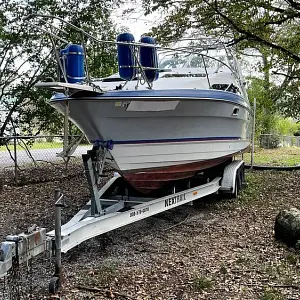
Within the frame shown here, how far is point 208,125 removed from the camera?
587 cm

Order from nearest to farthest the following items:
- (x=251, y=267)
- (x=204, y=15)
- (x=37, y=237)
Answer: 1. (x=37, y=237)
2. (x=251, y=267)
3. (x=204, y=15)

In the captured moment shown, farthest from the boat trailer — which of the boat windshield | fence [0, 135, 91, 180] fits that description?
fence [0, 135, 91, 180]

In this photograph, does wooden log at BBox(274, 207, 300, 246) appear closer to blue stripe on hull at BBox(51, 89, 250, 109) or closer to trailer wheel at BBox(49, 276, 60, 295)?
blue stripe on hull at BBox(51, 89, 250, 109)

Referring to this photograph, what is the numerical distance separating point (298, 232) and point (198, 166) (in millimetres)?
1914

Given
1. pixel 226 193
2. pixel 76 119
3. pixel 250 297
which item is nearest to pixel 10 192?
pixel 76 119

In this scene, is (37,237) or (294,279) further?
(294,279)

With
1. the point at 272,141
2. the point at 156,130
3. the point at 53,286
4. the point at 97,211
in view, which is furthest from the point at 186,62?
the point at 272,141

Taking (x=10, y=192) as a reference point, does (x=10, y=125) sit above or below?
above

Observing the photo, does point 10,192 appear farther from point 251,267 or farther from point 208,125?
point 251,267

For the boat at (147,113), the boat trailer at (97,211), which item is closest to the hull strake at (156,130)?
the boat at (147,113)

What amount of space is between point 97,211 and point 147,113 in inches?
50.1

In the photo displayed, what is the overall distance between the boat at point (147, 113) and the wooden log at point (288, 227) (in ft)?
4.98

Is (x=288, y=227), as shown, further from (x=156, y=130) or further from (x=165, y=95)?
(x=165, y=95)

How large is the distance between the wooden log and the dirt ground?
9 cm
